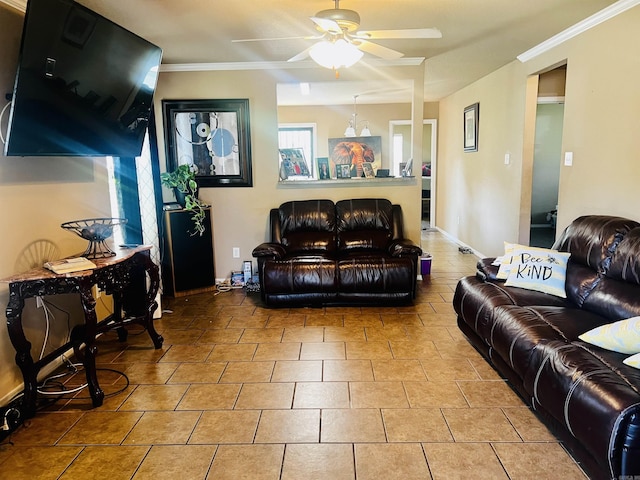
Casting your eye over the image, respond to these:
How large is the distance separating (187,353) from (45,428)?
3.24 feet

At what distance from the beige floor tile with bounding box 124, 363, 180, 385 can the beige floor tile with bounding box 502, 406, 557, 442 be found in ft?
6.66

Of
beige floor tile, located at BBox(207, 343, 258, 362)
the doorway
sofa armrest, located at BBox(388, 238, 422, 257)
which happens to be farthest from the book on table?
the doorway

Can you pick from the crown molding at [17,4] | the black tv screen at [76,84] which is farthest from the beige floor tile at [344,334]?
the crown molding at [17,4]

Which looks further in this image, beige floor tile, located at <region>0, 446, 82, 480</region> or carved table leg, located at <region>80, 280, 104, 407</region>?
carved table leg, located at <region>80, 280, 104, 407</region>

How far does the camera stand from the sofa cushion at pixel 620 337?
1892mm

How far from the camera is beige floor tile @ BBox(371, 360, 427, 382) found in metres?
2.64

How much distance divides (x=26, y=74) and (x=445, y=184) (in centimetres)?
666

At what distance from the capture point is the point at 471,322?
2859 mm

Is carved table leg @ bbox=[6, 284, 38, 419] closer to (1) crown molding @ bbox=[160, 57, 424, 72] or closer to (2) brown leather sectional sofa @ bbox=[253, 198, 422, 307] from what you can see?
(2) brown leather sectional sofa @ bbox=[253, 198, 422, 307]

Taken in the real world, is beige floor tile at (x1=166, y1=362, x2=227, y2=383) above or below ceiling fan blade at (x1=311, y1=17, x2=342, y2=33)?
below

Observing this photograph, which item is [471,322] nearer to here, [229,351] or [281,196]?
[229,351]

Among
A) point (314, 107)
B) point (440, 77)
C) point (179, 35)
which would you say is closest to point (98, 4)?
point (179, 35)

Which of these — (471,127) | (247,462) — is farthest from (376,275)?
(471,127)

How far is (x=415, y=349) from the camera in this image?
304cm
